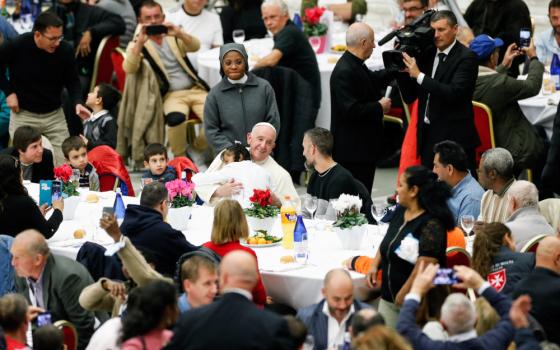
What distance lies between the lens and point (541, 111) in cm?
1041

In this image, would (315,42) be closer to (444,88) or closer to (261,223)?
(444,88)

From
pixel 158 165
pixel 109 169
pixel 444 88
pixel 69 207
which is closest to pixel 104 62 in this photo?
pixel 109 169

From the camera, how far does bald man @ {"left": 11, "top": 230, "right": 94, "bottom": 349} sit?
23.1ft

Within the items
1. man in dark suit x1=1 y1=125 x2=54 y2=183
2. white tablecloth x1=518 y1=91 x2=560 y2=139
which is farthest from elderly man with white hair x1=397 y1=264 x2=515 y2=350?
white tablecloth x1=518 y1=91 x2=560 y2=139

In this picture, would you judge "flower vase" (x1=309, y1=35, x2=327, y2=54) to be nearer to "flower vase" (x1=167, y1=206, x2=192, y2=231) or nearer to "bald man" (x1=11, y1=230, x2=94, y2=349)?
"flower vase" (x1=167, y1=206, x2=192, y2=231)

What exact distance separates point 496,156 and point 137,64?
14.4ft

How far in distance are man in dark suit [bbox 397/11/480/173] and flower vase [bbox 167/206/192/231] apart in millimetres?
1875

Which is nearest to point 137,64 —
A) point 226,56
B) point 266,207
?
point 226,56

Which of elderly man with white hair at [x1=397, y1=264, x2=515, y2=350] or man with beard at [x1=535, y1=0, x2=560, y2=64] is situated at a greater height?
man with beard at [x1=535, y1=0, x2=560, y2=64]

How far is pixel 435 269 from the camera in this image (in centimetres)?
622

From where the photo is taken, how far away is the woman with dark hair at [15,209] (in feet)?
25.5

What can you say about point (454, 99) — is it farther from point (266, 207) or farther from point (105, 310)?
point (105, 310)


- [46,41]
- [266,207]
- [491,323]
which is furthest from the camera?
[46,41]

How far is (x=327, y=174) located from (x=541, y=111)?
8.62ft
